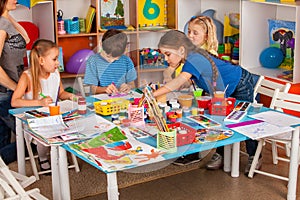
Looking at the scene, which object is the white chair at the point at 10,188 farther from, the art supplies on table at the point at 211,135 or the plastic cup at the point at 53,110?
the art supplies on table at the point at 211,135

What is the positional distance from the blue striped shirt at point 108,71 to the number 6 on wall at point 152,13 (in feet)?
6.08

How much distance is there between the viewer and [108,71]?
3.32 m

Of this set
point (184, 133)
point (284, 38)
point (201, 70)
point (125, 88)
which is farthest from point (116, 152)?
point (284, 38)

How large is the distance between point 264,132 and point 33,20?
109 inches

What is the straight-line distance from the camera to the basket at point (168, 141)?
8.61ft

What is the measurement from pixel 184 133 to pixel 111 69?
74cm

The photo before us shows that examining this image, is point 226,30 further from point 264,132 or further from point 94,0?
point 264,132

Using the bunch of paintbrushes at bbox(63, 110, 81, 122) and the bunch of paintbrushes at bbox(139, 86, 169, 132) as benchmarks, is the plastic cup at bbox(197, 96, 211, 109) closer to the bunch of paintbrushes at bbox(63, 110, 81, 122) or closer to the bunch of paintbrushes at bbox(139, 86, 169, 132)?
the bunch of paintbrushes at bbox(139, 86, 169, 132)

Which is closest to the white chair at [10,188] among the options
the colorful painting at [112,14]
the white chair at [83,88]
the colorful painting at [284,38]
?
the white chair at [83,88]

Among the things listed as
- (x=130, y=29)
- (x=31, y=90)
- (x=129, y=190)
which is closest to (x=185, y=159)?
(x=129, y=190)

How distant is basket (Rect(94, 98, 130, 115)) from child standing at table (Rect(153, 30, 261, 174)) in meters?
0.26

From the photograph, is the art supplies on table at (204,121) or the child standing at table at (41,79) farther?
the child standing at table at (41,79)

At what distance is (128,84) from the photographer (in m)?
3.33

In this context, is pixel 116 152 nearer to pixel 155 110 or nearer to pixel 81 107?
pixel 155 110
